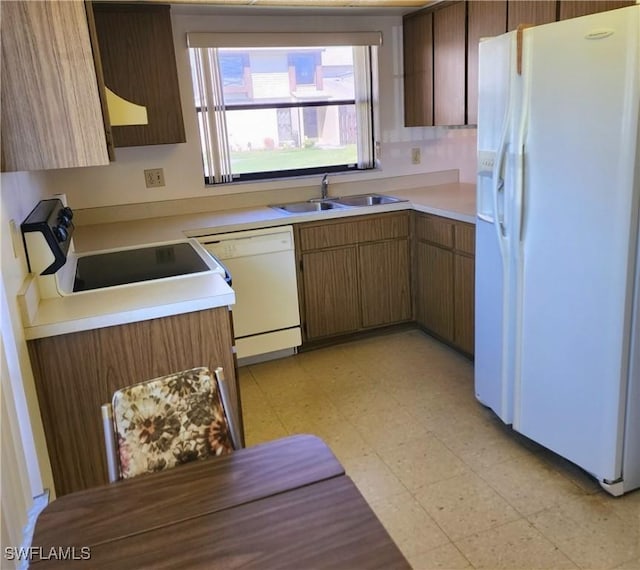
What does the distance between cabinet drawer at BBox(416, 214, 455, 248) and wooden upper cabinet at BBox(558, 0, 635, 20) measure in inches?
45.9

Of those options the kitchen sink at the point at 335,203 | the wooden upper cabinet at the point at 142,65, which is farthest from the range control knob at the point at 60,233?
the kitchen sink at the point at 335,203

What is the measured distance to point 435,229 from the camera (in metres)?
3.41

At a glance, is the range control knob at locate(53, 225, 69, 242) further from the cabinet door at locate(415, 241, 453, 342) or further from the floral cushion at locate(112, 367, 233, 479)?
the cabinet door at locate(415, 241, 453, 342)

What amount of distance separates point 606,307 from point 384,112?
2.50m

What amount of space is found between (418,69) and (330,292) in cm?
166

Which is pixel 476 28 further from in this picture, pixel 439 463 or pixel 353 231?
pixel 439 463

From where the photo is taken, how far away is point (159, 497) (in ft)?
3.80

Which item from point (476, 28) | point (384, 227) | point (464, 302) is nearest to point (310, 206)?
point (384, 227)

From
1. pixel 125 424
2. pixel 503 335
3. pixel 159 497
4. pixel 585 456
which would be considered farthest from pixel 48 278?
pixel 585 456

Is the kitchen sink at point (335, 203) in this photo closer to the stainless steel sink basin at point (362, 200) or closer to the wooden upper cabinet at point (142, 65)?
the stainless steel sink basin at point (362, 200)

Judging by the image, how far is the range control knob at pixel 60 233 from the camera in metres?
2.06

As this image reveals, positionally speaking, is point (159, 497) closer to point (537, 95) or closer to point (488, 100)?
point (537, 95)

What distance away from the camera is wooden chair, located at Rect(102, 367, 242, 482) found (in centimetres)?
133

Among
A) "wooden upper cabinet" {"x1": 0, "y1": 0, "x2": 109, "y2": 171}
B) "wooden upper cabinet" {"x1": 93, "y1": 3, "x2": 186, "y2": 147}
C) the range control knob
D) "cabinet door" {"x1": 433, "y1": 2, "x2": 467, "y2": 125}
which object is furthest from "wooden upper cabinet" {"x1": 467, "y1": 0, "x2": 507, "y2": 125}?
the range control knob
